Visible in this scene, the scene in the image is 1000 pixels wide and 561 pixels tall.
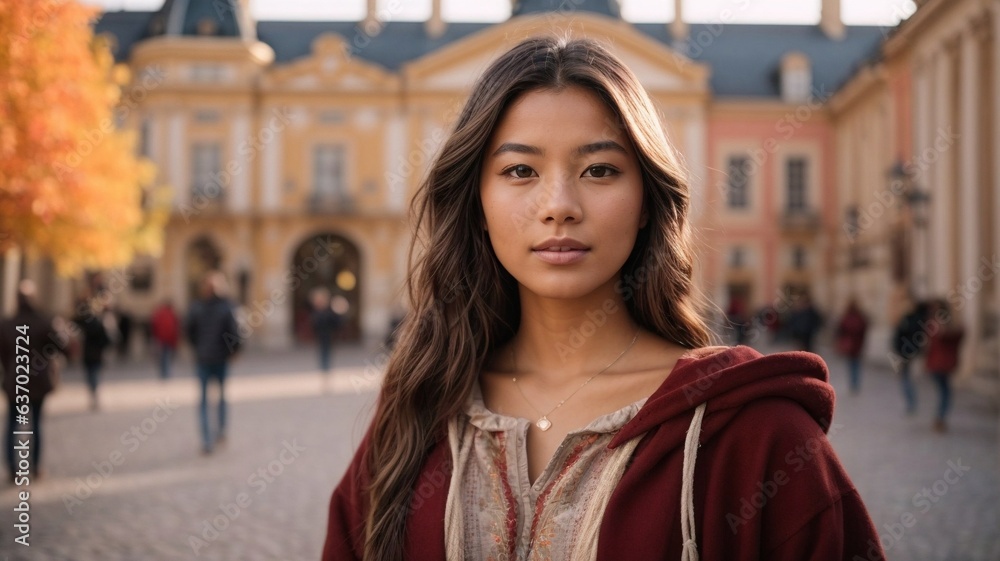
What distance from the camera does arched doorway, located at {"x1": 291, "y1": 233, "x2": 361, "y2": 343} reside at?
3084cm

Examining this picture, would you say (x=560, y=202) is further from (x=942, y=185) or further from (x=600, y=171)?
(x=942, y=185)

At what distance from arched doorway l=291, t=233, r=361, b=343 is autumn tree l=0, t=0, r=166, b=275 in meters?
15.9

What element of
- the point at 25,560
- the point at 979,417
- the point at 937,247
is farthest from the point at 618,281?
the point at 937,247

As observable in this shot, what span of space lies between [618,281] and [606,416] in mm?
299

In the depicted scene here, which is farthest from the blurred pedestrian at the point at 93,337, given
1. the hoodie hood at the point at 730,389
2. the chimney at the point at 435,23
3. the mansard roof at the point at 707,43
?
the chimney at the point at 435,23

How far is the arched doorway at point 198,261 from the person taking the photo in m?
30.4

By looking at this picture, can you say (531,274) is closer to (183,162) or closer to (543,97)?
(543,97)

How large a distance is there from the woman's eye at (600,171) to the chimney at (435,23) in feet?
115

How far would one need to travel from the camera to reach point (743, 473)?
5.01 feet

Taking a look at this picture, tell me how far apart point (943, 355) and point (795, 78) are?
2582 cm

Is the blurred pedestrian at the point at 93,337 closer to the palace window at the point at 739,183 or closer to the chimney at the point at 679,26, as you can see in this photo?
the palace window at the point at 739,183

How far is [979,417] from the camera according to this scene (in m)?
10.9

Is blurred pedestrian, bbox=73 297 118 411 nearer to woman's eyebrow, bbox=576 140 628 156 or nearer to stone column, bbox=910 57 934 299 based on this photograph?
woman's eyebrow, bbox=576 140 628 156

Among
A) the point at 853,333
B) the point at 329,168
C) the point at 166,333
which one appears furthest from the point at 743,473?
the point at 329,168
